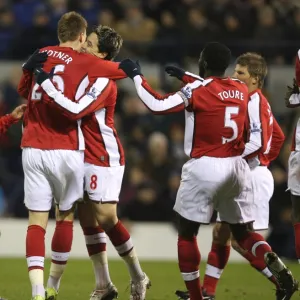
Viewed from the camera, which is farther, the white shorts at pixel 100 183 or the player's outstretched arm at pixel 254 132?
the player's outstretched arm at pixel 254 132

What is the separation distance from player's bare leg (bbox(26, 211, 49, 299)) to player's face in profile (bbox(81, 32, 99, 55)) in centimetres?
138

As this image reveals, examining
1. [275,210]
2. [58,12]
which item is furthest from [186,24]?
[275,210]

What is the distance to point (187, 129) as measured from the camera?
7.42m

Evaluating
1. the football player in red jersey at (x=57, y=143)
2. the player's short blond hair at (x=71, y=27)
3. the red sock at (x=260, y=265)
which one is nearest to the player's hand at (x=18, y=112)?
the football player in red jersey at (x=57, y=143)

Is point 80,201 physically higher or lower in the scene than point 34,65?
lower

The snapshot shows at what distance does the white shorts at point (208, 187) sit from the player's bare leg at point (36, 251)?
3.30 ft

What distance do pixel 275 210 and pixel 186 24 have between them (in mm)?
3687

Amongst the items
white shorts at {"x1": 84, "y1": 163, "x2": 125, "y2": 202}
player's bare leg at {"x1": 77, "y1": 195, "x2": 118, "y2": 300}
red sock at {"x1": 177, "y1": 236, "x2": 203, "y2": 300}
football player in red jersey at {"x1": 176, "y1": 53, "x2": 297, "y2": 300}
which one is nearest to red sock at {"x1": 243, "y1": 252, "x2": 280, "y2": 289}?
football player in red jersey at {"x1": 176, "y1": 53, "x2": 297, "y2": 300}

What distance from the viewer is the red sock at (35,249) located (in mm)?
7273

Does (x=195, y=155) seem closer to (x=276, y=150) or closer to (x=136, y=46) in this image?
(x=276, y=150)

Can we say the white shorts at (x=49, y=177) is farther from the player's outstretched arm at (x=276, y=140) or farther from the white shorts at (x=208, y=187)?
the player's outstretched arm at (x=276, y=140)

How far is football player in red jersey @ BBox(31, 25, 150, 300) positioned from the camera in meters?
7.69

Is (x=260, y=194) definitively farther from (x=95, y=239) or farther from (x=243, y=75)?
(x=95, y=239)

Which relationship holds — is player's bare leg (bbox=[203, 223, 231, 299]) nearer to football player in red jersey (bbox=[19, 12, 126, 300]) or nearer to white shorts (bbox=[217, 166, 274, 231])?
white shorts (bbox=[217, 166, 274, 231])
